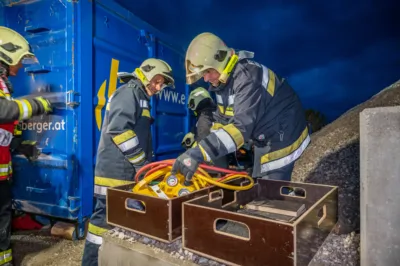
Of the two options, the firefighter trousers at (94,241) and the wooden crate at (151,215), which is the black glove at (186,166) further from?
the firefighter trousers at (94,241)

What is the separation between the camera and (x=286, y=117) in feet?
6.99

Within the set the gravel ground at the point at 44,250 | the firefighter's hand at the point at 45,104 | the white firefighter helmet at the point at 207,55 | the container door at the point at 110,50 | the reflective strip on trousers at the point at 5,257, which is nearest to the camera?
the white firefighter helmet at the point at 207,55

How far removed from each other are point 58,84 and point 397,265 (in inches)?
119

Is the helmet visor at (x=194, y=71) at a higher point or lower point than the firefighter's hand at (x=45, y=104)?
higher

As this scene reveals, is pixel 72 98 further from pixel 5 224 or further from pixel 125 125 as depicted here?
pixel 5 224

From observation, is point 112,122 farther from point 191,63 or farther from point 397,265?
point 397,265

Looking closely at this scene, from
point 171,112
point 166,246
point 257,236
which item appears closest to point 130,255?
point 166,246

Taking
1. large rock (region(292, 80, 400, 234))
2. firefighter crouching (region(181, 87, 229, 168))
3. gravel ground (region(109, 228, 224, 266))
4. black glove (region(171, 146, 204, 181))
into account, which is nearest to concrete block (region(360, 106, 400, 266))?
gravel ground (region(109, 228, 224, 266))

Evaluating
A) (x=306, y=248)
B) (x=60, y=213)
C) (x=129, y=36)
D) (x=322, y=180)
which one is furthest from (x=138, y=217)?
(x=322, y=180)

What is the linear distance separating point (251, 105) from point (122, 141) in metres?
1.15

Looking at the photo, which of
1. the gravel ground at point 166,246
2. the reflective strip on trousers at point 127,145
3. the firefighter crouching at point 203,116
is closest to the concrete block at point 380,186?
the gravel ground at point 166,246

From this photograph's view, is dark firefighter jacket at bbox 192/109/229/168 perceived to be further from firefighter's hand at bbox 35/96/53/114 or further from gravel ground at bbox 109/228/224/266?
gravel ground at bbox 109/228/224/266

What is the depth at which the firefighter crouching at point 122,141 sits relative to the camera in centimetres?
230

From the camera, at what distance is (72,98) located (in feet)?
8.91
